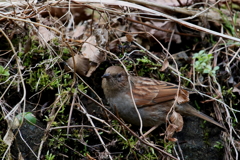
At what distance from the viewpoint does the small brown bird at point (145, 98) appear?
4.29 meters

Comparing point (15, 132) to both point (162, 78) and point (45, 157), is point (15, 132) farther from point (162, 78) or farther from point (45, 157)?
point (162, 78)

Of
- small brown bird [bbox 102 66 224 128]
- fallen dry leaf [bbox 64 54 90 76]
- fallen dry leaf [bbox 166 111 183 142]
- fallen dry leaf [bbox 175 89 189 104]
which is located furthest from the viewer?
small brown bird [bbox 102 66 224 128]

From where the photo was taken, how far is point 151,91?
442cm

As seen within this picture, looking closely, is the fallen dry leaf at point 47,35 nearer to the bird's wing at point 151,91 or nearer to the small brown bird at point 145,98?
the small brown bird at point 145,98

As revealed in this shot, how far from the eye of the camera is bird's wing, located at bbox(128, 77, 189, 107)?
171 inches

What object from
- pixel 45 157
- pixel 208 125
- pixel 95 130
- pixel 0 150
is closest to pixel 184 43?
pixel 208 125

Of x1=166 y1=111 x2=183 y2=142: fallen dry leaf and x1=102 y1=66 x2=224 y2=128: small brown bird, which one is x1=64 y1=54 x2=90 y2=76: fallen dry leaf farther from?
x1=166 y1=111 x2=183 y2=142: fallen dry leaf

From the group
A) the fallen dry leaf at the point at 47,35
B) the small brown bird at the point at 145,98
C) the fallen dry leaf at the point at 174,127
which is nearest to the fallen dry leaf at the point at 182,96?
the small brown bird at the point at 145,98

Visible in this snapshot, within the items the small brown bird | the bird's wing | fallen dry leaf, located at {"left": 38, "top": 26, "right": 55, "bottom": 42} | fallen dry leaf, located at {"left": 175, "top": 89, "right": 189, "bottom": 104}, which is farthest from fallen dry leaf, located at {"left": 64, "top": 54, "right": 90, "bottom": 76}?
fallen dry leaf, located at {"left": 175, "top": 89, "right": 189, "bottom": 104}

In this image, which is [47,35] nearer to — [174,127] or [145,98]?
[145,98]

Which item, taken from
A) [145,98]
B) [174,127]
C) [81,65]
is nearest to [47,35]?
[81,65]

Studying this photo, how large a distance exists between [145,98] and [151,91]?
0.13 m

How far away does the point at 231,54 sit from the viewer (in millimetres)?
4973

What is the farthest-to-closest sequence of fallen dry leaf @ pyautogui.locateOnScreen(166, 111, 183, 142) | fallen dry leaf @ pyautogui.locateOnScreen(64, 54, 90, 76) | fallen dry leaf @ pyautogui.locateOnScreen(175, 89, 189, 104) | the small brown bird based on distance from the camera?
the small brown bird
fallen dry leaf @ pyautogui.locateOnScreen(64, 54, 90, 76)
fallen dry leaf @ pyautogui.locateOnScreen(175, 89, 189, 104)
fallen dry leaf @ pyautogui.locateOnScreen(166, 111, 183, 142)
